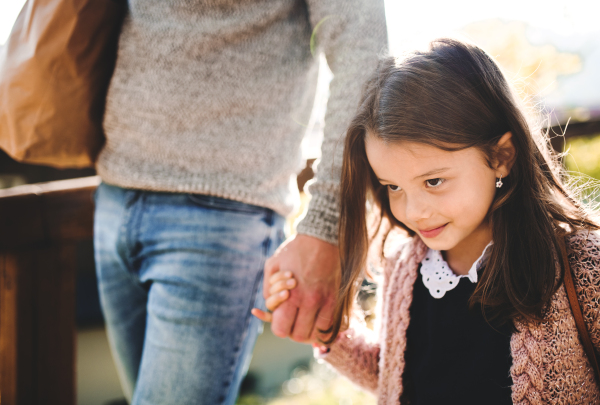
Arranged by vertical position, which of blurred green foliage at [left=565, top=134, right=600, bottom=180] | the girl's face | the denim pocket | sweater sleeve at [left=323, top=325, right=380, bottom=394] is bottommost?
blurred green foliage at [left=565, top=134, right=600, bottom=180]

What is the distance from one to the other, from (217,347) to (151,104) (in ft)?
2.32

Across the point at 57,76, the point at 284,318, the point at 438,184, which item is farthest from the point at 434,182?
the point at 57,76

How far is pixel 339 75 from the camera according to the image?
1.20 metres

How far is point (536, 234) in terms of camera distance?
101 centimetres

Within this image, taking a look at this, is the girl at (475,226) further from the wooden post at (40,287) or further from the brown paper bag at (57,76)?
the wooden post at (40,287)

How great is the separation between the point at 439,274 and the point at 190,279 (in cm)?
68

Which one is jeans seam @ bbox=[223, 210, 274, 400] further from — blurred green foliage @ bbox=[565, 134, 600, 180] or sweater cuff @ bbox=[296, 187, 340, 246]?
blurred green foliage @ bbox=[565, 134, 600, 180]

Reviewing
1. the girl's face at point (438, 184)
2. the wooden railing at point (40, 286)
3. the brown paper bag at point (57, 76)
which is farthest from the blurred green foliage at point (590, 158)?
the brown paper bag at point (57, 76)

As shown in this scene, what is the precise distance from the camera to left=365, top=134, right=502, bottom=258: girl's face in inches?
39.1

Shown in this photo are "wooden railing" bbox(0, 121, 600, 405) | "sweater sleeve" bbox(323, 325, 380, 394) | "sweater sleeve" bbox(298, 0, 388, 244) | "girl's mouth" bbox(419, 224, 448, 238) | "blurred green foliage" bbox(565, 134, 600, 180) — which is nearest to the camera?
"girl's mouth" bbox(419, 224, 448, 238)

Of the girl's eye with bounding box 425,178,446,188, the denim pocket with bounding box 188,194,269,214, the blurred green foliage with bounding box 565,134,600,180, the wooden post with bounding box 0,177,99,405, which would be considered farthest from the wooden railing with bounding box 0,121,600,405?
the blurred green foliage with bounding box 565,134,600,180

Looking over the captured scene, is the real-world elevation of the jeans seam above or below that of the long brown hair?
below

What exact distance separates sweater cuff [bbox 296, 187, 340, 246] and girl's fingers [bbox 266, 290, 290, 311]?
0.16 m

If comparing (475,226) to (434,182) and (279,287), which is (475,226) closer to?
(434,182)
